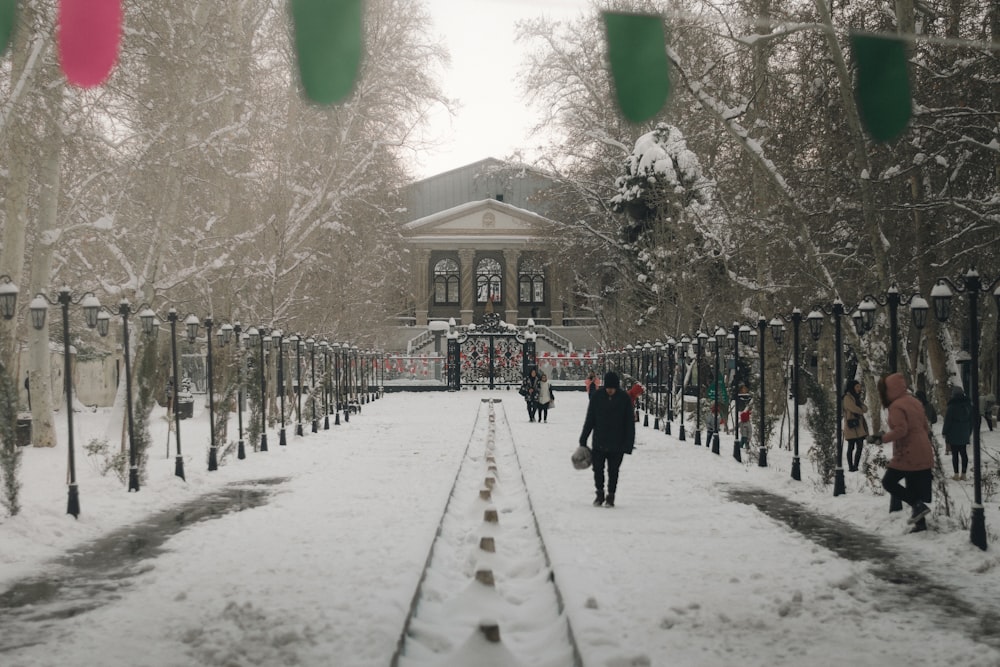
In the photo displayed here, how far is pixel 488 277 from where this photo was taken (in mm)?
79625

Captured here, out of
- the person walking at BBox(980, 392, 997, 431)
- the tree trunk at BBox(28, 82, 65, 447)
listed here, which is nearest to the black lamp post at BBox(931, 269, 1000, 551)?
the tree trunk at BBox(28, 82, 65, 447)

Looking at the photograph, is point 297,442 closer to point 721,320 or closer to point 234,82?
point 234,82

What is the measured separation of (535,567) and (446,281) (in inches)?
2822

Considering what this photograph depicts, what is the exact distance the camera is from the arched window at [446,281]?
80.6 metres

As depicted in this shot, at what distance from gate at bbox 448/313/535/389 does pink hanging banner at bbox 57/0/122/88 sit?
34.7 meters

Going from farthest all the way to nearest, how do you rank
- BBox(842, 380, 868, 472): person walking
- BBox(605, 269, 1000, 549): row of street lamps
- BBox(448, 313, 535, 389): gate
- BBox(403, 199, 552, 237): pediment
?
BBox(403, 199, 552, 237): pediment
BBox(448, 313, 535, 389): gate
BBox(842, 380, 868, 472): person walking
BBox(605, 269, 1000, 549): row of street lamps

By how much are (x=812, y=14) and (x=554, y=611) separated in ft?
45.4

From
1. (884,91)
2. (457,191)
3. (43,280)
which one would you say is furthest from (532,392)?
(457,191)

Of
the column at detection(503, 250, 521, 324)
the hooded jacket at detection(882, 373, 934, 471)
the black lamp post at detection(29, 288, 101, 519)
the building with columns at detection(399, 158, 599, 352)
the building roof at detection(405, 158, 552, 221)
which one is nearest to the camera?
the hooded jacket at detection(882, 373, 934, 471)

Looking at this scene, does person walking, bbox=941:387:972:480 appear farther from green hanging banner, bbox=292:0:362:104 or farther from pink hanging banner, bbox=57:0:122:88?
pink hanging banner, bbox=57:0:122:88

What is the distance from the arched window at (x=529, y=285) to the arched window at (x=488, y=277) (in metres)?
1.53

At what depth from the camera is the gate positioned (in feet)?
171

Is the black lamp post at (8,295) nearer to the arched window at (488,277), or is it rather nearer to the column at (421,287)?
the column at (421,287)

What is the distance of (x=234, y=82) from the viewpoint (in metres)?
23.7
